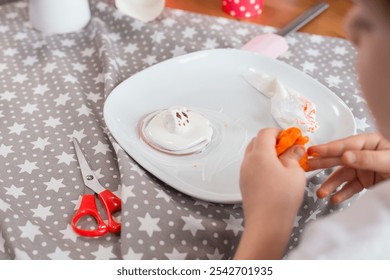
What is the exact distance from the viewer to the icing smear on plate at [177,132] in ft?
2.04

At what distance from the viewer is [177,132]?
2.06 feet

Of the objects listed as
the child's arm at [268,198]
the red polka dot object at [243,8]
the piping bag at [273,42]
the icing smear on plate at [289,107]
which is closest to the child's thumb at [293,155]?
the child's arm at [268,198]

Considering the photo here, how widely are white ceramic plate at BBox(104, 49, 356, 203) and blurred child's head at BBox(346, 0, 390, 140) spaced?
23 cm

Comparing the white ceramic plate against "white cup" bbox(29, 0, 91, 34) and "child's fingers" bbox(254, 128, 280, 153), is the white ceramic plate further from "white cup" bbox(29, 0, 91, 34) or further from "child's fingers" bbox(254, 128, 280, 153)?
"white cup" bbox(29, 0, 91, 34)

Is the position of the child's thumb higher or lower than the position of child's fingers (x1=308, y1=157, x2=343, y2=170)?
higher

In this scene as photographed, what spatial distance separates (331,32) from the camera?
0.86m

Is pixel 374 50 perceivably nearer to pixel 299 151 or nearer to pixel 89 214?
pixel 299 151

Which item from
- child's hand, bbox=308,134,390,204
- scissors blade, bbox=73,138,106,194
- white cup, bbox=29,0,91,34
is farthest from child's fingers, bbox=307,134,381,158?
white cup, bbox=29,0,91,34

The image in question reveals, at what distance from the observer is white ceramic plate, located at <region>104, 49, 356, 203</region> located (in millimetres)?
602

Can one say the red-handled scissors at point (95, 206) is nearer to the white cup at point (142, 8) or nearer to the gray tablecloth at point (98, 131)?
the gray tablecloth at point (98, 131)

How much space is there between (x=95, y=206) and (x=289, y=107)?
0.27 m

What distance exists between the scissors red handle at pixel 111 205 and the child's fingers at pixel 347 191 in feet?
0.76
